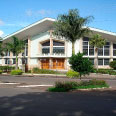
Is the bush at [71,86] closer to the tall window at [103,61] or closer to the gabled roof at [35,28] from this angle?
the gabled roof at [35,28]

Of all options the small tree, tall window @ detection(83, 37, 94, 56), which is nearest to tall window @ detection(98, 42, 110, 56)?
tall window @ detection(83, 37, 94, 56)

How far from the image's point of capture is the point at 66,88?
1490 centimetres

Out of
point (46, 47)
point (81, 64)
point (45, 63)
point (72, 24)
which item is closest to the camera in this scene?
point (81, 64)

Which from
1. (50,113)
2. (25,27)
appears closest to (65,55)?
(25,27)

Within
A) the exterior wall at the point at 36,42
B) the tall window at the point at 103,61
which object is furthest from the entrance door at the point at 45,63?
the tall window at the point at 103,61

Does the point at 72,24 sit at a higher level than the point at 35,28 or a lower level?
lower

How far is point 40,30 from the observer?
43719 millimetres

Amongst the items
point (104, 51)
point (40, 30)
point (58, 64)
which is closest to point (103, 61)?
point (104, 51)

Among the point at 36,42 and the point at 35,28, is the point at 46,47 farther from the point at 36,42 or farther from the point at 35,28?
the point at 35,28

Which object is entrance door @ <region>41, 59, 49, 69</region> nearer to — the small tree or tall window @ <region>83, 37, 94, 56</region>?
tall window @ <region>83, 37, 94, 56</region>

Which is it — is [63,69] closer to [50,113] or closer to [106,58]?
[106,58]

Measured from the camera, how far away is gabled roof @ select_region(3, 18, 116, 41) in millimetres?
38688

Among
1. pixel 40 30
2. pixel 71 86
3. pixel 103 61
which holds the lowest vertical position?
pixel 71 86

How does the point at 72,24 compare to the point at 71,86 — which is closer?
the point at 71,86
